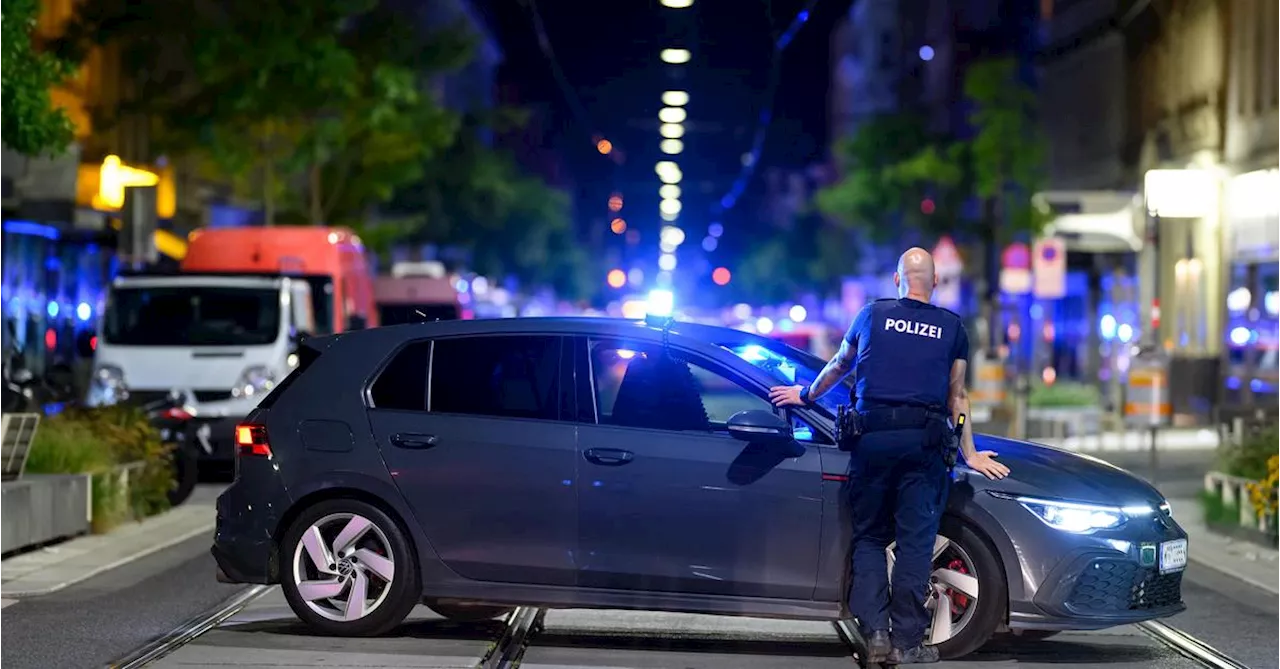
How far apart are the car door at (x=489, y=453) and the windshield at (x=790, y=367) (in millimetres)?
849

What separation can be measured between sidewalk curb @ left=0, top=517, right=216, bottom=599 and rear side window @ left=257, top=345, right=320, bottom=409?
8.78 ft

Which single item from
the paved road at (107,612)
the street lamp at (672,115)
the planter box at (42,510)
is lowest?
the paved road at (107,612)

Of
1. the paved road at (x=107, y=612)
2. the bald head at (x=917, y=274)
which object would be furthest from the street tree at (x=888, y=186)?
the bald head at (x=917, y=274)

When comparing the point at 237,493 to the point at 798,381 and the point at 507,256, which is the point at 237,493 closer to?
the point at 798,381

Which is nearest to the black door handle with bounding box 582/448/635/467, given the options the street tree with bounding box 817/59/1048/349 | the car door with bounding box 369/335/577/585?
the car door with bounding box 369/335/577/585

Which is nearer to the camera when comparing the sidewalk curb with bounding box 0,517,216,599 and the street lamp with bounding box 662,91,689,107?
the sidewalk curb with bounding box 0,517,216,599

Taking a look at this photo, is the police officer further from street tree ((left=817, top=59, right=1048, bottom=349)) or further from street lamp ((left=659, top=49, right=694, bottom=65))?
street lamp ((left=659, top=49, right=694, bottom=65))

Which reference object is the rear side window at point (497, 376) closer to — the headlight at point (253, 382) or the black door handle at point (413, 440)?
the black door handle at point (413, 440)

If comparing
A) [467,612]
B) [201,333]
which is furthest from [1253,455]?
[201,333]

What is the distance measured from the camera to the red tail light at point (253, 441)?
1052cm

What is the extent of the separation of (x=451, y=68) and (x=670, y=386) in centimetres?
3202

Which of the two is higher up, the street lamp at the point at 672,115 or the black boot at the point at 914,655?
the street lamp at the point at 672,115

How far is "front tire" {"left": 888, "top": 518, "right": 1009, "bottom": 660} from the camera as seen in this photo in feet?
31.7

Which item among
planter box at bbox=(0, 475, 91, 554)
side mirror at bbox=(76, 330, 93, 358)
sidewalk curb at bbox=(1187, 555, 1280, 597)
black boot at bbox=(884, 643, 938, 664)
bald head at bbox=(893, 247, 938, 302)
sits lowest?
sidewalk curb at bbox=(1187, 555, 1280, 597)
